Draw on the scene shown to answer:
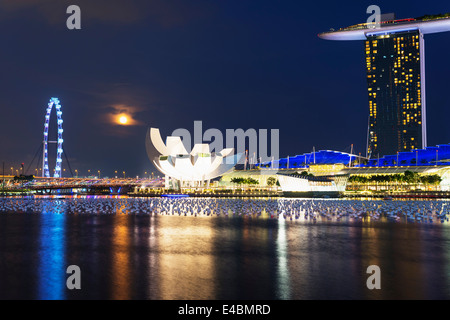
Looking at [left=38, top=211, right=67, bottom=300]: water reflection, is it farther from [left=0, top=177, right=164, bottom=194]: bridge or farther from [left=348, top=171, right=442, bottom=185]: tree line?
[left=0, top=177, right=164, bottom=194]: bridge

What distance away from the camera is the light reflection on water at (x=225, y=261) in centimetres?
889

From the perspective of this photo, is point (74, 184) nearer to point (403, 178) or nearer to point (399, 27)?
point (403, 178)

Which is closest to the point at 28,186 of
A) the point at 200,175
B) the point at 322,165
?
the point at 200,175

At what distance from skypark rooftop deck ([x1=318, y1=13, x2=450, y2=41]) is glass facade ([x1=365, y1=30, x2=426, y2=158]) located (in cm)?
169

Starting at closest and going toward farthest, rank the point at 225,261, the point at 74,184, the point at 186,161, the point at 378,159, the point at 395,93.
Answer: the point at 225,261, the point at 186,161, the point at 378,159, the point at 74,184, the point at 395,93

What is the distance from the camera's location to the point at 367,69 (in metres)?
129

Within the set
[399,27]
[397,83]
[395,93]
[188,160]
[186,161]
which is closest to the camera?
[186,161]

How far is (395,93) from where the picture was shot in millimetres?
123625

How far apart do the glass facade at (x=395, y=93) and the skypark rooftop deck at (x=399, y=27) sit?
5.54ft

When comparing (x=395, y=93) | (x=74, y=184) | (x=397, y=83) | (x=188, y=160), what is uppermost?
(x=397, y=83)

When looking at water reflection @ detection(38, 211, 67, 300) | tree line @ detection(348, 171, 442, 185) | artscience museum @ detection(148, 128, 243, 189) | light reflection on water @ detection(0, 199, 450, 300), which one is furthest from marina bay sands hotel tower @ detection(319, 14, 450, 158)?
water reflection @ detection(38, 211, 67, 300)

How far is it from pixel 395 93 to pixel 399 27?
763 inches

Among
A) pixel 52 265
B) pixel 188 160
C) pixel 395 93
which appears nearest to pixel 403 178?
pixel 188 160

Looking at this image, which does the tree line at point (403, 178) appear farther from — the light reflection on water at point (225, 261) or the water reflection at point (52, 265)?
the water reflection at point (52, 265)
